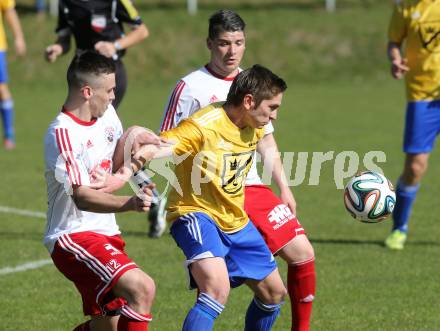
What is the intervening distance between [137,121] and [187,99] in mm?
11837

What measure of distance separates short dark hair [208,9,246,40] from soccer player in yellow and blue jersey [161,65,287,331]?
0.72m

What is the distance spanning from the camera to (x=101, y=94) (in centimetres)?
551

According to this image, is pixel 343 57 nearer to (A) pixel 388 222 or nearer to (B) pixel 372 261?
(A) pixel 388 222

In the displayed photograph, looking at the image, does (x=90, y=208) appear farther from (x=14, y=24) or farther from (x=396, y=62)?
(x=14, y=24)

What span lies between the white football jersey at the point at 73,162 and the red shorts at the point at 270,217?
3.17 ft

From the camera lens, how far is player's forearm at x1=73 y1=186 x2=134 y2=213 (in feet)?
16.4

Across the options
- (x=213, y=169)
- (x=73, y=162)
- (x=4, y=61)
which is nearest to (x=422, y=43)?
(x=213, y=169)

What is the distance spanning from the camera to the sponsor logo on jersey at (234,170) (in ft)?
18.8

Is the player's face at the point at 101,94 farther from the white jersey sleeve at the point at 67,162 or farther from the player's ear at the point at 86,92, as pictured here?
the white jersey sleeve at the point at 67,162

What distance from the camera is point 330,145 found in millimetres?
15289

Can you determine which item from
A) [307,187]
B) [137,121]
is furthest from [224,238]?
[137,121]

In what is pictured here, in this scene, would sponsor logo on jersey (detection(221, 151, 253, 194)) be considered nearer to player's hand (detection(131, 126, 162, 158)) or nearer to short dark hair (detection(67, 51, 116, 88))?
player's hand (detection(131, 126, 162, 158))

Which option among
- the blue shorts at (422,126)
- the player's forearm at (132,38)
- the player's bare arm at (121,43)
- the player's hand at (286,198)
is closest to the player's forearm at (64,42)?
the player's bare arm at (121,43)

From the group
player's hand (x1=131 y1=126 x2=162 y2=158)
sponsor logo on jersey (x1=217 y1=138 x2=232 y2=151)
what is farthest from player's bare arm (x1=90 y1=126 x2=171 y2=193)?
sponsor logo on jersey (x1=217 y1=138 x2=232 y2=151)
